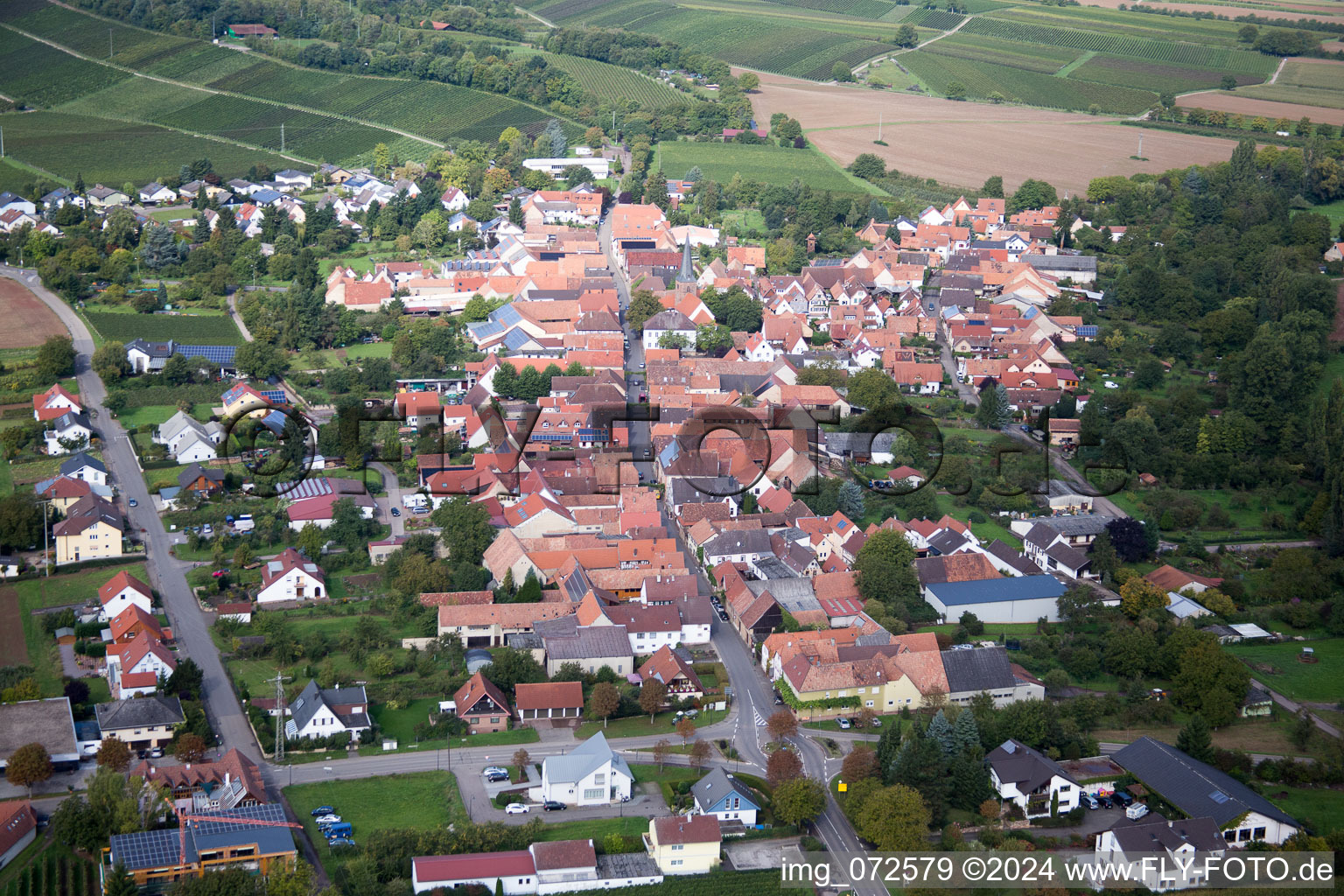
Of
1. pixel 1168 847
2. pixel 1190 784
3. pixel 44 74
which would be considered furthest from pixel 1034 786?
pixel 44 74

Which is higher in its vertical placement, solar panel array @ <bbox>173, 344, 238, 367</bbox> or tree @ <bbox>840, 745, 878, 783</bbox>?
solar panel array @ <bbox>173, 344, 238, 367</bbox>

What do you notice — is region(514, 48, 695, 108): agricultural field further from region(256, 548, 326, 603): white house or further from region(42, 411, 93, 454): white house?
region(256, 548, 326, 603): white house

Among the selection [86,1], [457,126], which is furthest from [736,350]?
[86,1]

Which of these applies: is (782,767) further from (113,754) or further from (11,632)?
(11,632)

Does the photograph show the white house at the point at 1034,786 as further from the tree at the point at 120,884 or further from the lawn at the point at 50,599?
the lawn at the point at 50,599

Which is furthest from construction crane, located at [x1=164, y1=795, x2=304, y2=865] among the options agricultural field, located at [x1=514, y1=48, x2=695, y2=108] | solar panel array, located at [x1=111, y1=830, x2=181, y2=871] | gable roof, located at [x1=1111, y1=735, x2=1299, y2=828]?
agricultural field, located at [x1=514, y1=48, x2=695, y2=108]

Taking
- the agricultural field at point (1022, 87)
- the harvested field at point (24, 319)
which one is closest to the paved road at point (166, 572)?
the harvested field at point (24, 319)
